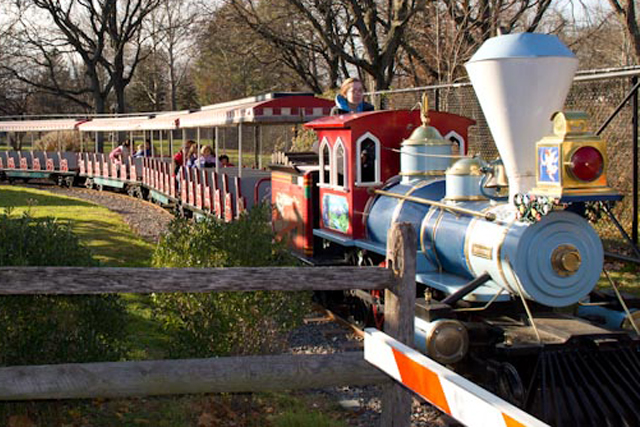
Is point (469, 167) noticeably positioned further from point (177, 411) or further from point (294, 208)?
point (294, 208)

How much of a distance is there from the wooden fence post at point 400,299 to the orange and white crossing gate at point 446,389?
28 cm

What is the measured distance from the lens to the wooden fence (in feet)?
12.9

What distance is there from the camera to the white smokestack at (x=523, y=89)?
5.16 meters

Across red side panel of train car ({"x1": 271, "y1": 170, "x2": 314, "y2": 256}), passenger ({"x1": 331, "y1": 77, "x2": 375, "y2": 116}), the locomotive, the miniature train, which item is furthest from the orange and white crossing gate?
passenger ({"x1": 331, "y1": 77, "x2": 375, "y2": 116})

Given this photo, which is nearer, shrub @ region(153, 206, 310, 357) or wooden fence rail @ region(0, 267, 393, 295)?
wooden fence rail @ region(0, 267, 393, 295)

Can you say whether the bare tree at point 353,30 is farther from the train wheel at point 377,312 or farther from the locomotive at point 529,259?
the locomotive at point 529,259

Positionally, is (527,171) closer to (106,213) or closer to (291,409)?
(291,409)

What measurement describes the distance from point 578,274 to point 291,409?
7.39ft

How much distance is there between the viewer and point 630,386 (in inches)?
197

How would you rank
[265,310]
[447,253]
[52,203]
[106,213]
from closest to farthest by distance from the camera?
[265,310], [447,253], [106,213], [52,203]

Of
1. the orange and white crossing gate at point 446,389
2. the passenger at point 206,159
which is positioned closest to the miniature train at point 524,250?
the orange and white crossing gate at point 446,389

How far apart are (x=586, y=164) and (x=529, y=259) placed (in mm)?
844

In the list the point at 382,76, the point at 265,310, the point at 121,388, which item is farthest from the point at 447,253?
the point at 382,76

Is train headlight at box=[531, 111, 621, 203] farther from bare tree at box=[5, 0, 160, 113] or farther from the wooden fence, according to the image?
bare tree at box=[5, 0, 160, 113]
